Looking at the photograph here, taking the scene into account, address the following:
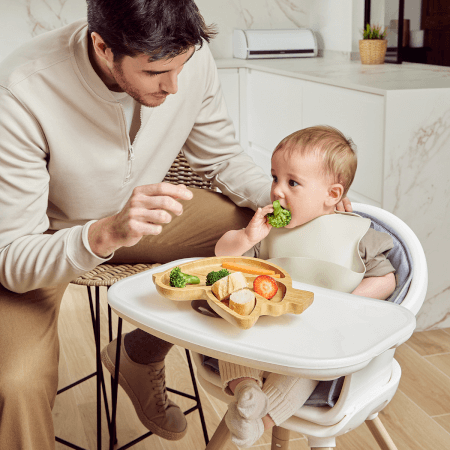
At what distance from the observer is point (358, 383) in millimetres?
1069

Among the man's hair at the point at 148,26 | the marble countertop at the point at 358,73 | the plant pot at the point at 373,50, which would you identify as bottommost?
the marble countertop at the point at 358,73

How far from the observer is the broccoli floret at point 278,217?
49.6 inches

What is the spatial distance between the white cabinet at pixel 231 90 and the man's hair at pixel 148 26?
8.14 feet

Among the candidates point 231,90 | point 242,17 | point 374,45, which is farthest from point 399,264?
point 242,17

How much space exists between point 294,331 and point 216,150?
91 cm

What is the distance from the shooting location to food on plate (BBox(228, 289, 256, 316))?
0.90m

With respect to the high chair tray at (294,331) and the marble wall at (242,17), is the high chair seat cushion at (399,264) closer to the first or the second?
the high chair tray at (294,331)

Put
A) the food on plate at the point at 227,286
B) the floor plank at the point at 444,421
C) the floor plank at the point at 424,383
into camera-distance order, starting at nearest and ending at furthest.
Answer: the food on plate at the point at 227,286, the floor plank at the point at 444,421, the floor plank at the point at 424,383

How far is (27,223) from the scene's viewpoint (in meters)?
1.31

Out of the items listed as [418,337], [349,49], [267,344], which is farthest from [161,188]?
[349,49]

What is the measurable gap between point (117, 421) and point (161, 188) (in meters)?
1.11

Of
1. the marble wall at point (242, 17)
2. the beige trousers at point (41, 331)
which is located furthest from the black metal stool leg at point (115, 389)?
the marble wall at point (242, 17)

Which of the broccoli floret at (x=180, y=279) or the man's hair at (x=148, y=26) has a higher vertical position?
the man's hair at (x=148, y=26)

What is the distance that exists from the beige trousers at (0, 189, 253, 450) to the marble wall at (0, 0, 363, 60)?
2.38m
